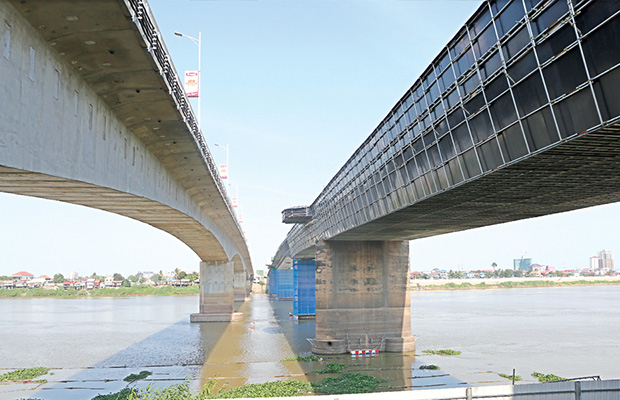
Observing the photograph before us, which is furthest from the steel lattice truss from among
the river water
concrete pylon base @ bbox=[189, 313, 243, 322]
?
concrete pylon base @ bbox=[189, 313, 243, 322]

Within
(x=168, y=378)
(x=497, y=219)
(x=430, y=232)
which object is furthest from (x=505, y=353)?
(x=168, y=378)

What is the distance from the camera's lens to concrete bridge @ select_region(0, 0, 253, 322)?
448 inches

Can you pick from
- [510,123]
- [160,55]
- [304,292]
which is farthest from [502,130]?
[304,292]

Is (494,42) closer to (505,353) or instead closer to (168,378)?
(168,378)

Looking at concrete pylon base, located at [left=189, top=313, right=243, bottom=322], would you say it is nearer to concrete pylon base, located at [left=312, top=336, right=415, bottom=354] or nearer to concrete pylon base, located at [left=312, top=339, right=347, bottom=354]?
concrete pylon base, located at [left=312, top=336, right=415, bottom=354]

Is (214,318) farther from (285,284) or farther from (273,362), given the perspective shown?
(285,284)

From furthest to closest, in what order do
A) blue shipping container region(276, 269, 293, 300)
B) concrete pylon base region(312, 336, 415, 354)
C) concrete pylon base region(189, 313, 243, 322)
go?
blue shipping container region(276, 269, 293, 300), concrete pylon base region(189, 313, 243, 322), concrete pylon base region(312, 336, 415, 354)

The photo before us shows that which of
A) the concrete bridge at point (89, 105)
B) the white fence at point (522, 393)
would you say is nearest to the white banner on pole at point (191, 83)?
the concrete bridge at point (89, 105)

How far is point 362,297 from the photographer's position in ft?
149

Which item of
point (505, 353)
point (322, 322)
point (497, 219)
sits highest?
point (497, 219)

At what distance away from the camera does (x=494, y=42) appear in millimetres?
16703

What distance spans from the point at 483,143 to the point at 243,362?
29.2 meters

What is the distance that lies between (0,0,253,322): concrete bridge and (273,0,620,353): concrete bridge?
32.3 ft

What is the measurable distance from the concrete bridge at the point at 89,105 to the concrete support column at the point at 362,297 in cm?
2321
